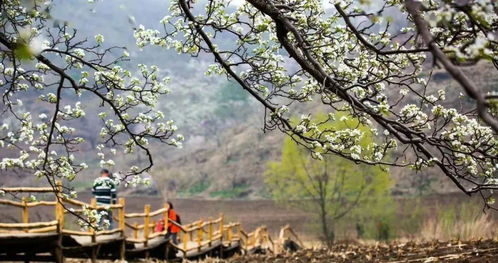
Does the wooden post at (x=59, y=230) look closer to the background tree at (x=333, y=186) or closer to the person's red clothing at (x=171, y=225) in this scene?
the person's red clothing at (x=171, y=225)

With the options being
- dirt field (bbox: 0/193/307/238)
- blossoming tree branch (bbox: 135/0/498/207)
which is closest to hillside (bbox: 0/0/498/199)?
dirt field (bbox: 0/193/307/238)

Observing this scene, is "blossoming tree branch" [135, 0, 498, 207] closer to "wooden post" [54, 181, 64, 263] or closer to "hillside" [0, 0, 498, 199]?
"wooden post" [54, 181, 64, 263]

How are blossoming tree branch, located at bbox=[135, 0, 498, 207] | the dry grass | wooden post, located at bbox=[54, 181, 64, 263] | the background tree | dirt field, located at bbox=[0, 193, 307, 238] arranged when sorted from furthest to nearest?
dirt field, located at bbox=[0, 193, 307, 238] < the background tree < the dry grass < wooden post, located at bbox=[54, 181, 64, 263] < blossoming tree branch, located at bbox=[135, 0, 498, 207]

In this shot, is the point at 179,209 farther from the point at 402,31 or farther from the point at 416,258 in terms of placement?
the point at 402,31

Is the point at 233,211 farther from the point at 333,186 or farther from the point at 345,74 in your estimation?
the point at 345,74

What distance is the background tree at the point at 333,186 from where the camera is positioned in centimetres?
3381

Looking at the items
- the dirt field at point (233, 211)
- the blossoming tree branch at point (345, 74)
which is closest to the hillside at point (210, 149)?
the dirt field at point (233, 211)

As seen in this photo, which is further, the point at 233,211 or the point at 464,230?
the point at 233,211

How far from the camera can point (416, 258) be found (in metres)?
10.1

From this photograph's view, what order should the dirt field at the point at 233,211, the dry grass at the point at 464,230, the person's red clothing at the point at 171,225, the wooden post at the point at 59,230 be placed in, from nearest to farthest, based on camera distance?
the wooden post at the point at 59,230 < the person's red clothing at the point at 171,225 < the dry grass at the point at 464,230 < the dirt field at the point at 233,211

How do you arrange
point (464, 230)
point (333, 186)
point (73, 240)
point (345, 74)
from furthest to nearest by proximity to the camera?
1. point (333, 186)
2. point (464, 230)
3. point (73, 240)
4. point (345, 74)

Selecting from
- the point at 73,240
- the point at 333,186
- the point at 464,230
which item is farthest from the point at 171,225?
the point at 333,186

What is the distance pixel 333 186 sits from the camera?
34.4 m

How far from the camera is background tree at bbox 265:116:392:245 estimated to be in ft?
111
